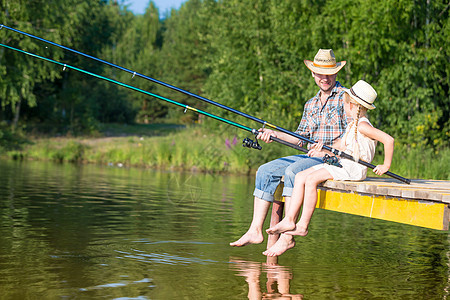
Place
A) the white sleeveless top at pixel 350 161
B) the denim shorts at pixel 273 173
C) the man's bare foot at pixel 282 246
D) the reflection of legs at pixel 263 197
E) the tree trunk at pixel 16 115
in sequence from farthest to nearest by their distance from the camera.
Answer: the tree trunk at pixel 16 115
the reflection of legs at pixel 263 197
the denim shorts at pixel 273 173
the man's bare foot at pixel 282 246
the white sleeveless top at pixel 350 161

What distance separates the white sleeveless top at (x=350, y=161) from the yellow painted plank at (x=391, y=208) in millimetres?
204

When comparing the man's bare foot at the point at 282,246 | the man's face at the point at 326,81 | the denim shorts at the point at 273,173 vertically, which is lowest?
the man's bare foot at the point at 282,246

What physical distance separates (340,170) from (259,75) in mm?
20984

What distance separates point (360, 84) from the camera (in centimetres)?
672

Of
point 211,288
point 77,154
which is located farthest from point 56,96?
point 211,288

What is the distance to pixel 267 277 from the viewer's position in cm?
618

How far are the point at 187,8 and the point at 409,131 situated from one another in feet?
196

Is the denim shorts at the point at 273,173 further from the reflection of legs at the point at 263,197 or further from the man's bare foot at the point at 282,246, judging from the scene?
the man's bare foot at the point at 282,246

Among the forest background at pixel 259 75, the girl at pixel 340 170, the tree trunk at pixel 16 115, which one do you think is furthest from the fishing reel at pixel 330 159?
the tree trunk at pixel 16 115

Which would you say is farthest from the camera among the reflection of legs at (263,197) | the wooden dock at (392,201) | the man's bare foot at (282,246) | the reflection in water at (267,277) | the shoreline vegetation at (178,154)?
the shoreline vegetation at (178,154)

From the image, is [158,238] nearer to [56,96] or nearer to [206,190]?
[206,190]

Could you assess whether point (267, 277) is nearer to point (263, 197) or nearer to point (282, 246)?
point (282, 246)

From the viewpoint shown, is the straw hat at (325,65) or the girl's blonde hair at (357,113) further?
the straw hat at (325,65)

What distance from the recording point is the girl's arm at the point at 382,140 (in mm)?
6352
